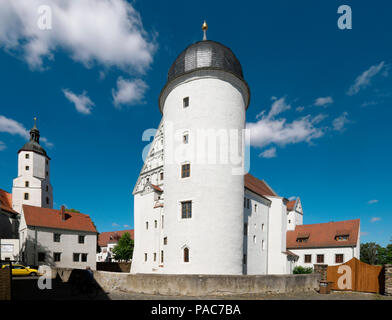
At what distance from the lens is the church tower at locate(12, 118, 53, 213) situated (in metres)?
44.2

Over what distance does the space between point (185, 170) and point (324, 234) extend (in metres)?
26.2

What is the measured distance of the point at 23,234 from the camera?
30.8 metres

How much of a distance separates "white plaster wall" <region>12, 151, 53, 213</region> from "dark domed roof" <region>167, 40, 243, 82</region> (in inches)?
1430

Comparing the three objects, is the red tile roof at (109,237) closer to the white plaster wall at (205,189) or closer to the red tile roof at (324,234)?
the red tile roof at (324,234)

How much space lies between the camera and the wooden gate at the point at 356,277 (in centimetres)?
1470

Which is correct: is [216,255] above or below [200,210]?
below

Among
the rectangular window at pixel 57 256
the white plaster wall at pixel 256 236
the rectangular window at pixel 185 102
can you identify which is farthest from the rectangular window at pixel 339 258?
the rectangular window at pixel 57 256

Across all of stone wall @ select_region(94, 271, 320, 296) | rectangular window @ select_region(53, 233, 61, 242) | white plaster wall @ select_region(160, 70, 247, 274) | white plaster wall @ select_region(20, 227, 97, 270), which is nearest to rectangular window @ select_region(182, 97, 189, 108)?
white plaster wall @ select_region(160, 70, 247, 274)

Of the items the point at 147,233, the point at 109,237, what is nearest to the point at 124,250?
the point at 147,233

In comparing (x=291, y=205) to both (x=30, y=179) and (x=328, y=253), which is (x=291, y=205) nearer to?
(x=328, y=253)
